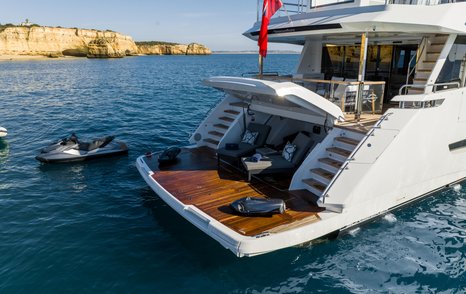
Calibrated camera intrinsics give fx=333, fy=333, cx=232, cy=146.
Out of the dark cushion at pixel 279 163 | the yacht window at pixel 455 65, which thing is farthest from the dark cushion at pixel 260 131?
the yacht window at pixel 455 65

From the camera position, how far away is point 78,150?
14914 millimetres

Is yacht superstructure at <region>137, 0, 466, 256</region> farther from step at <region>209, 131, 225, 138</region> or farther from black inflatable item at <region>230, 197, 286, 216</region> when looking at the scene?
step at <region>209, 131, 225, 138</region>

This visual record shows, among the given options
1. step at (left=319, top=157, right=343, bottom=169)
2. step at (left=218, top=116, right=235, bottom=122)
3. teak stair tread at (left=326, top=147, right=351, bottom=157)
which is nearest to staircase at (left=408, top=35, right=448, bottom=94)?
teak stair tread at (left=326, top=147, right=351, bottom=157)

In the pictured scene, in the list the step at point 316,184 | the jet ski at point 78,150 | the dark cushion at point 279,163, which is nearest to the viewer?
the step at point 316,184

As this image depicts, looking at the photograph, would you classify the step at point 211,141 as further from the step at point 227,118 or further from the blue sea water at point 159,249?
the blue sea water at point 159,249

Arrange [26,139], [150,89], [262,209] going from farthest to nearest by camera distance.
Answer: [150,89] → [26,139] → [262,209]

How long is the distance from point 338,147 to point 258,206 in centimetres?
331

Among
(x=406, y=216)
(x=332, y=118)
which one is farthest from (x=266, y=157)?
(x=406, y=216)

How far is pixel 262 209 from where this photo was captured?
788 centimetres

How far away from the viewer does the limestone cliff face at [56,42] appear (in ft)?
350

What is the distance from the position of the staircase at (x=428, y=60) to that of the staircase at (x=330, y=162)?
329 cm

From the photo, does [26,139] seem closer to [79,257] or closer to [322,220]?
[79,257]

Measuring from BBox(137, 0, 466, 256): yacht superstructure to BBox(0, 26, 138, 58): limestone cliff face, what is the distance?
12095 centimetres

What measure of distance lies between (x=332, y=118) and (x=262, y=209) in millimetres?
3695
